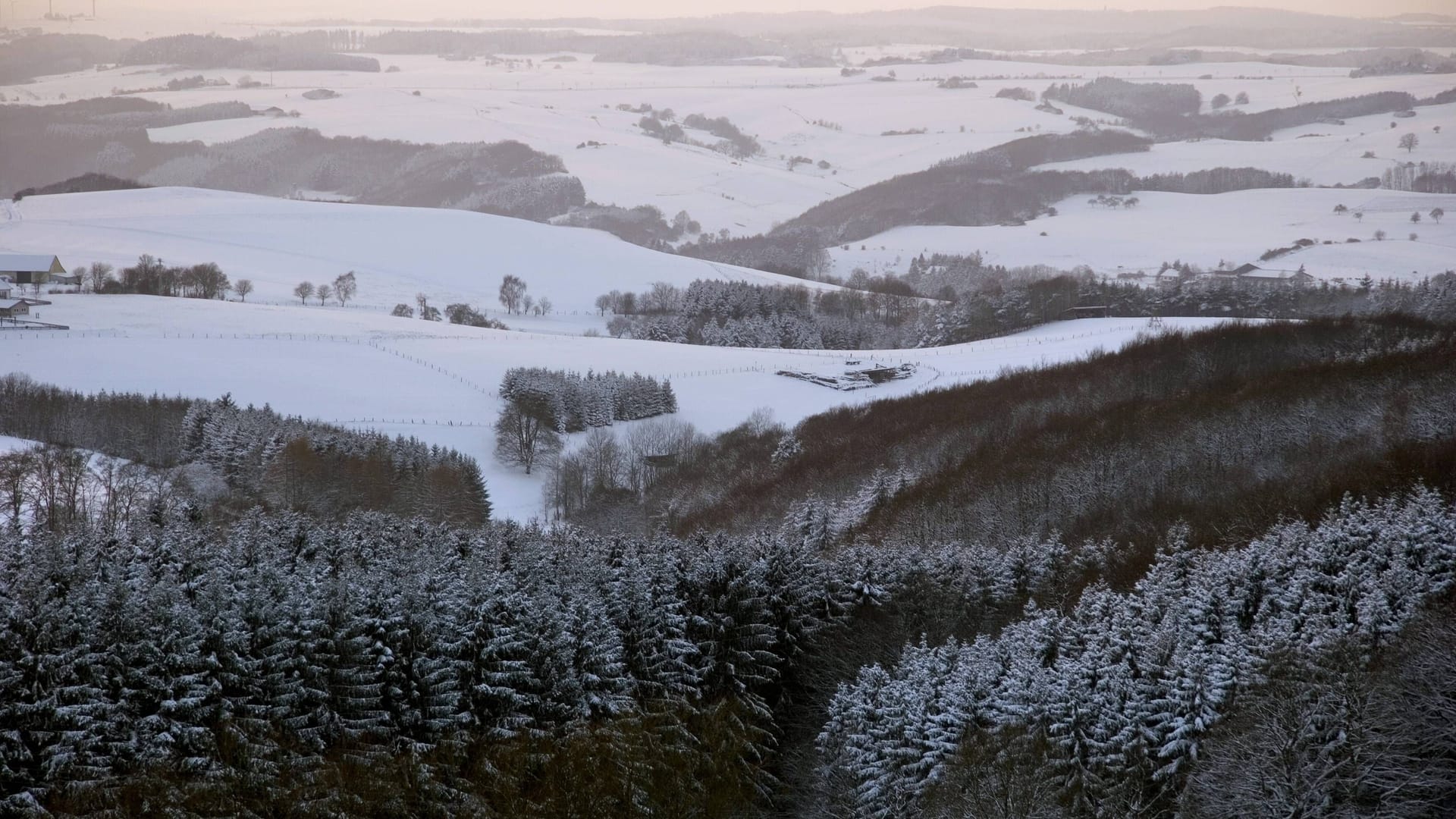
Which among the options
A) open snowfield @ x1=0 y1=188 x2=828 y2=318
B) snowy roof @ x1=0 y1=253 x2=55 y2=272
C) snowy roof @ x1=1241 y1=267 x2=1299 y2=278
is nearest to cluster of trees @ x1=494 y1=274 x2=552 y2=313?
open snowfield @ x1=0 y1=188 x2=828 y2=318

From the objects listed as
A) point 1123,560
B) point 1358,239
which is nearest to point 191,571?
point 1123,560

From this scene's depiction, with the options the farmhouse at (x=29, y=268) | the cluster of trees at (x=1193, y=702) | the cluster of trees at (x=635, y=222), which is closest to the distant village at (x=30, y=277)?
the farmhouse at (x=29, y=268)

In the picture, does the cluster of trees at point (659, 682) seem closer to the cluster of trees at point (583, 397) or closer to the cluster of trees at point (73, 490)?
the cluster of trees at point (73, 490)

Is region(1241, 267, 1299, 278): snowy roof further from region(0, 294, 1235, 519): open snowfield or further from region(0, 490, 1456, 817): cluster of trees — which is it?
region(0, 490, 1456, 817): cluster of trees

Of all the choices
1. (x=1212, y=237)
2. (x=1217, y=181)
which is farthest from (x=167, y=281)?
(x=1217, y=181)

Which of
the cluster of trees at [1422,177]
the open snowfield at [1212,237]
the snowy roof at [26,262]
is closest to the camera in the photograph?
the snowy roof at [26,262]

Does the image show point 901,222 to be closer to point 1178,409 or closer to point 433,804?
point 1178,409

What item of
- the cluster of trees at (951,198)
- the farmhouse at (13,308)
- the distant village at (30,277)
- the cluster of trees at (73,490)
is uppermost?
the cluster of trees at (951,198)

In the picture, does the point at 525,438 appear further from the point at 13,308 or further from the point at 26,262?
the point at 26,262

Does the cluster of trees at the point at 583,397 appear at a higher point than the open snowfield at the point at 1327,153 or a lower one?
lower
